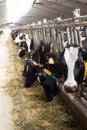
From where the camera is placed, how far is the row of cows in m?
4.59

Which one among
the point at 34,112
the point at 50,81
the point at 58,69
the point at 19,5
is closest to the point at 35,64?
the point at 50,81

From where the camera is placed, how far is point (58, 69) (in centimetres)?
588

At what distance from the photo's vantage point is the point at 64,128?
532 centimetres

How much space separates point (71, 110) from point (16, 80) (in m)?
4.21

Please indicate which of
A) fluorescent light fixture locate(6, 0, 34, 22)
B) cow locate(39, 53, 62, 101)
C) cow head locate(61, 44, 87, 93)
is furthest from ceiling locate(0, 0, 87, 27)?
cow head locate(61, 44, 87, 93)

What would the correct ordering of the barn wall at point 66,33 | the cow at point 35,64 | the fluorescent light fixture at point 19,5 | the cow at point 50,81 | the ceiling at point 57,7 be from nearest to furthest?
the barn wall at point 66,33, the cow at point 50,81, the cow at point 35,64, the ceiling at point 57,7, the fluorescent light fixture at point 19,5

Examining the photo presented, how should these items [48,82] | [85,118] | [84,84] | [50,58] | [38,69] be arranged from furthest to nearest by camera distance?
[38,69]
[48,82]
[50,58]
[84,84]
[85,118]

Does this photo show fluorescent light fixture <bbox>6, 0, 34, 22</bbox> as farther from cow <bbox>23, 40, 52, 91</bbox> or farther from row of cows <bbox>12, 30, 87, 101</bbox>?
row of cows <bbox>12, 30, 87, 101</bbox>

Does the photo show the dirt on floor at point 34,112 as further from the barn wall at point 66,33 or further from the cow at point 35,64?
the barn wall at point 66,33

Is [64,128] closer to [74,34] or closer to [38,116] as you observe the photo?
[38,116]

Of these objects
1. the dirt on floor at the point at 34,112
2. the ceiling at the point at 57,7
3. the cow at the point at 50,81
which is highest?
the ceiling at the point at 57,7

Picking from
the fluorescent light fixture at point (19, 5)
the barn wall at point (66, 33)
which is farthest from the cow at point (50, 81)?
the fluorescent light fixture at point (19, 5)

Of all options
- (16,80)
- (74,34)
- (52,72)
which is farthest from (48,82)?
(16,80)

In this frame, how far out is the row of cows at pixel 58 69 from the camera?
181 inches
